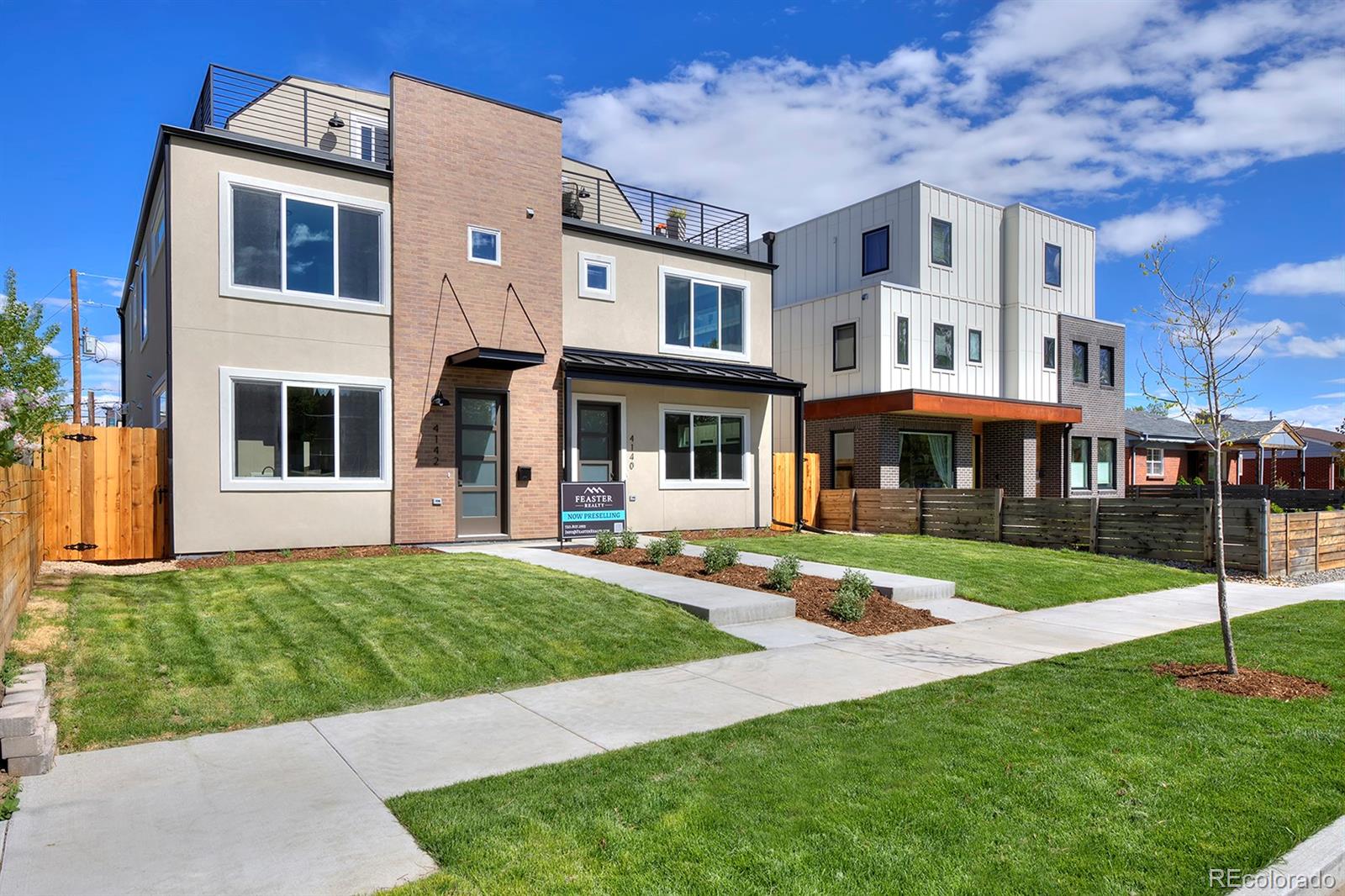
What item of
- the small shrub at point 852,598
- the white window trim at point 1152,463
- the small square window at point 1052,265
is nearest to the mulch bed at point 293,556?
the small shrub at point 852,598

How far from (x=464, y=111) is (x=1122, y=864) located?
1447 centimetres


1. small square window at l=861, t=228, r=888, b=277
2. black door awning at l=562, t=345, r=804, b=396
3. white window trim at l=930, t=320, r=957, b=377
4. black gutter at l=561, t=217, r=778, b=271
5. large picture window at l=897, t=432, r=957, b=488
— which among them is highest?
small square window at l=861, t=228, r=888, b=277

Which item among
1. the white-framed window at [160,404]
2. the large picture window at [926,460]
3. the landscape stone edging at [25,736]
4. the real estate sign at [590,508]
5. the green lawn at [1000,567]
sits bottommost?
the green lawn at [1000,567]

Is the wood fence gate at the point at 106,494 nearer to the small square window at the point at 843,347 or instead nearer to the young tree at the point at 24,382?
the young tree at the point at 24,382

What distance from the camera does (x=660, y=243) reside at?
17078 mm

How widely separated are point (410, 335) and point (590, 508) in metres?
4.28

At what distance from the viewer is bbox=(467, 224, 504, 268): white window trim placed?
14383mm

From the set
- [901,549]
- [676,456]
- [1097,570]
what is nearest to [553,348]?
[676,456]

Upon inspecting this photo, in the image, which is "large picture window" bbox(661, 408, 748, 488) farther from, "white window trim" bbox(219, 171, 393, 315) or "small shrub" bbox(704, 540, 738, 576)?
"white window trim" bbox(219, 171, 393, 315)

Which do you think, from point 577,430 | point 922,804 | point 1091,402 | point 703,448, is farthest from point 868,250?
point 922,804

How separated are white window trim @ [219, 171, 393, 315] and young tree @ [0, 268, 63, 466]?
2.70 meters

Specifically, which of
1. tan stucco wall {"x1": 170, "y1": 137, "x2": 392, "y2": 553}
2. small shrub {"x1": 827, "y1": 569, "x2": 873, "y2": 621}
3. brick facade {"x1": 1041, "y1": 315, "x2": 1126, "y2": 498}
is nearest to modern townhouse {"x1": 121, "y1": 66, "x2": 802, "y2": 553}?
tan stucco wall {"x1": 170, "y1": 137, "x2": 392, "y2": 553}

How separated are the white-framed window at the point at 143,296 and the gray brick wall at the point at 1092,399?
2447cm

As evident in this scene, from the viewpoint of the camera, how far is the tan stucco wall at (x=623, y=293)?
1598 centimetres
